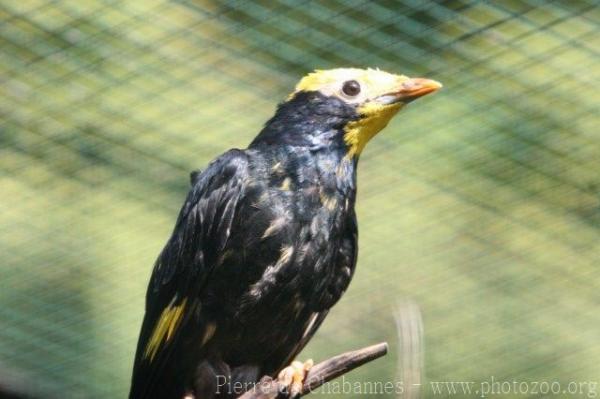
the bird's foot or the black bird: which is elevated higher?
the black bird

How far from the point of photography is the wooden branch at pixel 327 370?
4.21 meters

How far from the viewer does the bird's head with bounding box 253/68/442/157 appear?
506 cm

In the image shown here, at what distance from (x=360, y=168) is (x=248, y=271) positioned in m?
2.14

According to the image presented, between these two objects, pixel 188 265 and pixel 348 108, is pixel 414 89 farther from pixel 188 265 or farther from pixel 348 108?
pixel 188 265

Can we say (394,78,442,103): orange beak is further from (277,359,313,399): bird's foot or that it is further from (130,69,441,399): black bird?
(277,359,313,399): bird's foot

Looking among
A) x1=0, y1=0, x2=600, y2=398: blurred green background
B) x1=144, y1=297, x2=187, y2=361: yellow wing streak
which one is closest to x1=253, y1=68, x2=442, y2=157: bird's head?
x1=144, y1=297, x2=187, y2=361: yellow wing streak

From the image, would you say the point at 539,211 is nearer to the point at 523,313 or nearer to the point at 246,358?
the point at 523,313

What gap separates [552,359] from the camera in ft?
22.4

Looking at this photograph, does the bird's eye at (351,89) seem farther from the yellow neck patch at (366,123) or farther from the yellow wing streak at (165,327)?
the yellow wing streak at (165,327)

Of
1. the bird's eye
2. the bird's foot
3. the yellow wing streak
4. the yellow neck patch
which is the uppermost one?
the bird's eye

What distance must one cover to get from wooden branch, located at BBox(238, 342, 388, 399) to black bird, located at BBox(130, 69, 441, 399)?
3.7 inches

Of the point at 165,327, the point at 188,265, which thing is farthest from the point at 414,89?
the point at 165,327

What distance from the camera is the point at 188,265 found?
15.6 feet

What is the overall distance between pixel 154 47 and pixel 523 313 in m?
2.37
